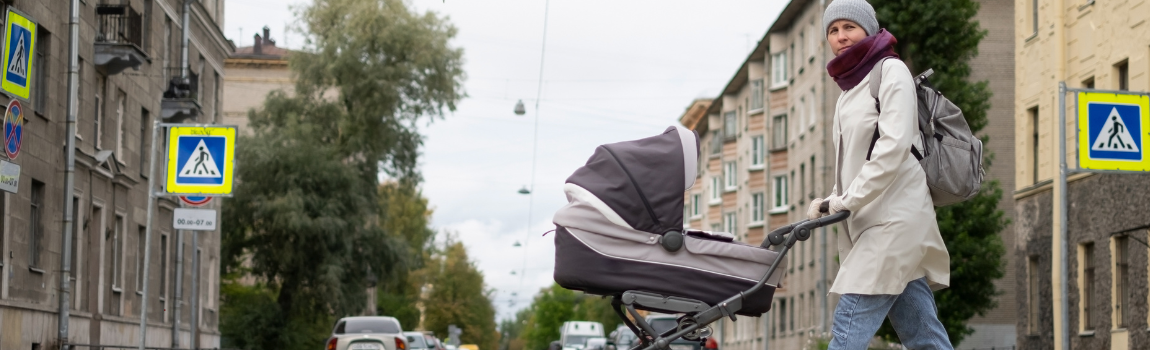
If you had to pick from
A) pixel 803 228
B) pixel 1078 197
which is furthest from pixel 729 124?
pixel 803 228

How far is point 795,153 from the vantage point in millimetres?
63219

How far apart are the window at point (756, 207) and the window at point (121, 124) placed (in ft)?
139

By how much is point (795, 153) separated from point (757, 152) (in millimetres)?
9853

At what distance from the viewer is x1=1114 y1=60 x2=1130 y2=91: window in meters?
27.0

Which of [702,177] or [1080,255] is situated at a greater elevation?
[702,177]

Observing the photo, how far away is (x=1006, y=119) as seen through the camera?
156 feet

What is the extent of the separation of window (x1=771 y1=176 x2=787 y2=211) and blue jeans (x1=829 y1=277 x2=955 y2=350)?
5917cm

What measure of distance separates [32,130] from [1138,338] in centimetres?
1845

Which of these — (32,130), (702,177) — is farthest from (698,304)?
(702,177)

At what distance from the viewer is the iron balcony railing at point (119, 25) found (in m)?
30.3

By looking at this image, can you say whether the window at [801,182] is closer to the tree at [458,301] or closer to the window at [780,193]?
the window at [780,193]

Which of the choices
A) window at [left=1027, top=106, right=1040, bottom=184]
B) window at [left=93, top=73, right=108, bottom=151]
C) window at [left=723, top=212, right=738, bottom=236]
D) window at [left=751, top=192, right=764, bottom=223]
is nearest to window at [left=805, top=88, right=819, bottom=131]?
window at [left=751, top=192, right=764, bottom=223]

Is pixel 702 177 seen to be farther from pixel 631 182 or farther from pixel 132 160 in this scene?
pixel 631 182

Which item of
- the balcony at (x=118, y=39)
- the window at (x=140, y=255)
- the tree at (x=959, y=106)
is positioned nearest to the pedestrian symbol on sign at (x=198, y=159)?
the balcony at (x=118, y=39)
